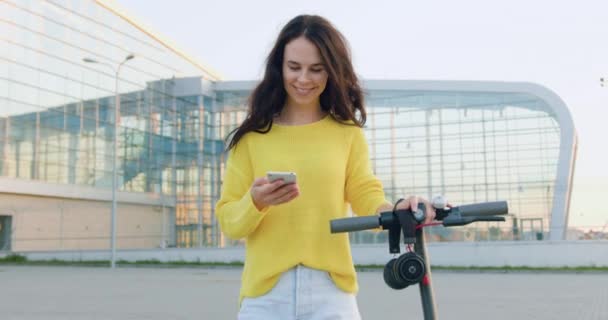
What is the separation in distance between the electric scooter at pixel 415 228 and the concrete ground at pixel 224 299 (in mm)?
8150

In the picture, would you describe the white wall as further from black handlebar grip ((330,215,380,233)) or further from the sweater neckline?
black handlebar grip ((330,215,380,233))

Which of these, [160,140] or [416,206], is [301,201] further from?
[160,140]

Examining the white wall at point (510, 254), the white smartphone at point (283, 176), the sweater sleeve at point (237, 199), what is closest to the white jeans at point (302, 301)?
the sweater sleeve at point (237, 199)

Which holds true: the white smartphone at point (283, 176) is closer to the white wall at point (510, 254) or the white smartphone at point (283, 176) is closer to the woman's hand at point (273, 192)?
the woman's hand at point (273, 192)

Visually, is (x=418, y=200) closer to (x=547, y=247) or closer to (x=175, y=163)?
(x=547, y=247)

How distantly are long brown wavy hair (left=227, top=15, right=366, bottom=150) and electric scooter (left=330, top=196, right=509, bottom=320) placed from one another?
52 cm

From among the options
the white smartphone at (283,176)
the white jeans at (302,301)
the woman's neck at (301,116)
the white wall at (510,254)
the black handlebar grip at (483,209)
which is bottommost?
the white wall at (510,254)

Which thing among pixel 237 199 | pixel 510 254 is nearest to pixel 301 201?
pixel 237 199

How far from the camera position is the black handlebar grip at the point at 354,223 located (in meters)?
1.80

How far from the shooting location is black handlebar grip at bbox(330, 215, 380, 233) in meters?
1.80

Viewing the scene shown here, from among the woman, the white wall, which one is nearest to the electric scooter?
the woman

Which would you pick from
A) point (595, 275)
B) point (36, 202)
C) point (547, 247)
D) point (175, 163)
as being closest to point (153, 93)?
point (175, 163)

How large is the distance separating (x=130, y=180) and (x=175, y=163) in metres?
2.79

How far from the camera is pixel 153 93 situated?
130 ft
